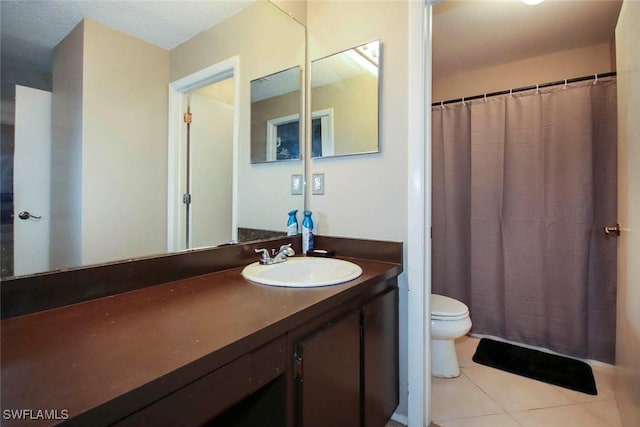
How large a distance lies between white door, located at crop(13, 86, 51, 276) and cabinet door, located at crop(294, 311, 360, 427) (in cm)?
72

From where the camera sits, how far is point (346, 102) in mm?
1563

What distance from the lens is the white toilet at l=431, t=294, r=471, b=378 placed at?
1.78m

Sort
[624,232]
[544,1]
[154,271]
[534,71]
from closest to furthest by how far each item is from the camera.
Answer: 1. [154,271]
2. [624,232]
3. [544,1]
4. [534,71]

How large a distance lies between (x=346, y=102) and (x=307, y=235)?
27.3 inches

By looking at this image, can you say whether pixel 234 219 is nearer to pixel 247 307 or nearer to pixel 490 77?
pixel 247 307

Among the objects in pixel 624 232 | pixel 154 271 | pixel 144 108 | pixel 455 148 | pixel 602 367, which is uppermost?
pixel 455 148

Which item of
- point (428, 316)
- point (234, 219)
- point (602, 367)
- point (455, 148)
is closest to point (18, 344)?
point (234, 219)

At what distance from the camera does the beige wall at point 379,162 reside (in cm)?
137

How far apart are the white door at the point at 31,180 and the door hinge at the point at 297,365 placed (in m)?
0.68

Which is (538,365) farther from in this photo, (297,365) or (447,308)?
(297,365)

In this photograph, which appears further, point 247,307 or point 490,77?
point 490,77

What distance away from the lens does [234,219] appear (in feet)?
4.68

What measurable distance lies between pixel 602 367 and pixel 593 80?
1788mm

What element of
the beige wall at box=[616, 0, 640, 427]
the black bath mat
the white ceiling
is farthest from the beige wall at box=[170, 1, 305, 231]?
the black bath mat
